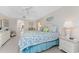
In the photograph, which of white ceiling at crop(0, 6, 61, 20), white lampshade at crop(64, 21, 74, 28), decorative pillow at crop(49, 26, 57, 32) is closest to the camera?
white ceiling at crop(0, 6, 61, 20)

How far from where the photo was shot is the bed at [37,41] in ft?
8.23

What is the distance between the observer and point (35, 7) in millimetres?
2383

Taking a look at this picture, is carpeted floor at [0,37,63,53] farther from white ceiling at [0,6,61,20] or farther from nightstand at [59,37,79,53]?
white ceiling at [0,6,61,20]

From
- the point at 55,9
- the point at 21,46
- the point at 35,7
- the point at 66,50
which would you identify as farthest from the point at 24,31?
the point at 66,50

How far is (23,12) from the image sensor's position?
2.46 meters

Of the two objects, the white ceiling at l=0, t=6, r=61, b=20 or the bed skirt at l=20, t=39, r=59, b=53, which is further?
the bed skirt at l=20, t=39, r=59, b=53

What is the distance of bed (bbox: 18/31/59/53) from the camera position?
2508mm

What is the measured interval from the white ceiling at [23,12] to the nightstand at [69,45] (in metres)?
0.87

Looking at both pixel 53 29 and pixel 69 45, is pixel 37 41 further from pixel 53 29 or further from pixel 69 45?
pixel 69 45

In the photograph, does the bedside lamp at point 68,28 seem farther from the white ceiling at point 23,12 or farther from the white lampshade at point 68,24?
the white ceiling at point 23,12

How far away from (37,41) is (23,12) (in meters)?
0.89

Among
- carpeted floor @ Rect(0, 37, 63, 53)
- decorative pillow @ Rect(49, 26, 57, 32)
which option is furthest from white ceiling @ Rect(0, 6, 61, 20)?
carpeted floor @ Rect(0, 37, 63, 53)
